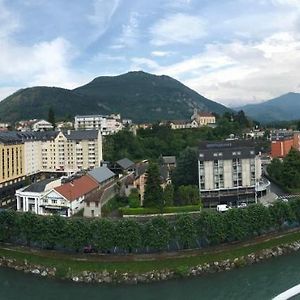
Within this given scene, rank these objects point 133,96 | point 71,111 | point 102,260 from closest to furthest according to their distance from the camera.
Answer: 1. point 102,260
2. point 71,111
3. point 133,96

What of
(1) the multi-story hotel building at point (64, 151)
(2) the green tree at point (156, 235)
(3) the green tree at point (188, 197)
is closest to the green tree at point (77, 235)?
(2) the green tree at point (156, 235)

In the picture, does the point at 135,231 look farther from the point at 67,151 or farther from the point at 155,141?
the point at 155,141

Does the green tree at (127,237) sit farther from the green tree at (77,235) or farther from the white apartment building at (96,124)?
the white apartment building at (96,124)

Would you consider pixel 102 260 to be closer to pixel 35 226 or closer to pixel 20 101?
pixel 35 226

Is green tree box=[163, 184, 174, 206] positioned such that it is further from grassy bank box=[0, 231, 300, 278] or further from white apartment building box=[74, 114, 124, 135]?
white apartment building box=[74, 114, 124, 135]

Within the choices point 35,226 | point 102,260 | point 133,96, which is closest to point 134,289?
point 102,260
